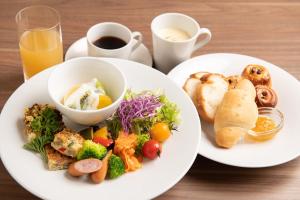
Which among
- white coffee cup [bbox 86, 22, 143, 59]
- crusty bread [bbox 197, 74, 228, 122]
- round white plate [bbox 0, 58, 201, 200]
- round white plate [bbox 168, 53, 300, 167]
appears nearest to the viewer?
round white plate [bbox 0, 58, 201, 200]

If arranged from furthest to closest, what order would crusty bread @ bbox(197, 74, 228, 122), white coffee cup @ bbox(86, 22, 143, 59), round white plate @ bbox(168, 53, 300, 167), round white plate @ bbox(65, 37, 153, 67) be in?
round white plate @ bbox(65, 37, 153, 67) < white coffee cup @ bbox(86, 22, 143, 59) < crusty bread @ bbox(197, 74, 228, 122) < round white plate @ bbox(168, 53, 300, 167)

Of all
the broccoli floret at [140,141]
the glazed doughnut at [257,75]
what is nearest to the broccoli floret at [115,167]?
the broccoli floret at [140,141]

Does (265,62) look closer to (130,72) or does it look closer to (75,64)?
(130,72)

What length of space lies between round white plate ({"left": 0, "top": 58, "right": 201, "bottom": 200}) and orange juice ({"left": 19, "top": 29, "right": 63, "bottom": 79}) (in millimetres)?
154

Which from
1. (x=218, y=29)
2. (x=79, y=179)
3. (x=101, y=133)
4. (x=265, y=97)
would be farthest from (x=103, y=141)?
(x=218, y=29)

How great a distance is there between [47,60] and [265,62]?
35.6 inches

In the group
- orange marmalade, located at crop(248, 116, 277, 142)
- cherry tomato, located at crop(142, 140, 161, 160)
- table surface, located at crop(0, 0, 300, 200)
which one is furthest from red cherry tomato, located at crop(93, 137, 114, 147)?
orange marmalade, located at crop(248, 116, 277, 142)

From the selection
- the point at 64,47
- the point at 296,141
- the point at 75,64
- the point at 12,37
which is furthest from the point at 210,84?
the point at 12,37

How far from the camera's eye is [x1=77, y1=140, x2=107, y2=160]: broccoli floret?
1.53m

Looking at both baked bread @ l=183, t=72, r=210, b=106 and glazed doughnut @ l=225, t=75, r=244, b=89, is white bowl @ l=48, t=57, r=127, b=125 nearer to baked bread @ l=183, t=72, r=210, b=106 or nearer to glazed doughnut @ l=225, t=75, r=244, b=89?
baked bread @ l=183, t=72, r=210, b=106

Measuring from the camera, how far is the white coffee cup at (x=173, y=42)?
2027 millimetres

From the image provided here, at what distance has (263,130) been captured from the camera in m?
1.80

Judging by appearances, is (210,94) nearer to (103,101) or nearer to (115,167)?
(103,101)

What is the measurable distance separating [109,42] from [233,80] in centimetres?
53
